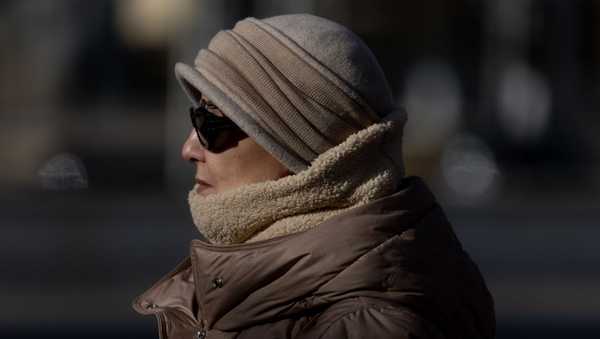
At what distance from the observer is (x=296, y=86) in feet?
7.12

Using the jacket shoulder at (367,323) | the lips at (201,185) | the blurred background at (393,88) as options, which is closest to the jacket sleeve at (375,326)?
A: the jacket shoulder at (367,323)

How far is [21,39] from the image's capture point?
49.6 ft

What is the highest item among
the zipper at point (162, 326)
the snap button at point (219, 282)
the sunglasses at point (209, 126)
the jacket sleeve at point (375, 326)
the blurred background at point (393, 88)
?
the sunglasses at point (209, 126)

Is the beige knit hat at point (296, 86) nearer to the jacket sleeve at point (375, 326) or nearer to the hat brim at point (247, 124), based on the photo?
the hat brim at point (247, 124)

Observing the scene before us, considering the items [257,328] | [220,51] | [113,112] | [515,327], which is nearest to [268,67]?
[220,51]

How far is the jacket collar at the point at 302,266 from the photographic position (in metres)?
2.06

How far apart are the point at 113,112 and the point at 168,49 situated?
916 millimetres

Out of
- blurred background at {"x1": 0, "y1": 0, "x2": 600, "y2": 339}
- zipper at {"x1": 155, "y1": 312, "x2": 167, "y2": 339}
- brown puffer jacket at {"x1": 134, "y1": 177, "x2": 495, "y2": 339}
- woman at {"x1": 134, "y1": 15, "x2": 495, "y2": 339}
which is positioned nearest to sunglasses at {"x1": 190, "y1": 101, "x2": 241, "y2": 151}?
woman at {"x1": 134, "y1": 15, "x2": 495, "y2": 339}

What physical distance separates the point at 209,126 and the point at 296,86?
16cm

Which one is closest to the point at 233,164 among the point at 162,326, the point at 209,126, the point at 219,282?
the point at 209,126

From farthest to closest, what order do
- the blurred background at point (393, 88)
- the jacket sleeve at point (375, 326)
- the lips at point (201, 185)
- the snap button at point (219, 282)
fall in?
the blurred background at point (393, 88) < the lips at point (201, 185) < the snap button at point (219, 282) < the jacket sleeve at point (375, 326)

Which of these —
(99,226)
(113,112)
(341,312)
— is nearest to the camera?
(341,312)

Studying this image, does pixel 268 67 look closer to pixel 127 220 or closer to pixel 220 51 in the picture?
pixel 220 51

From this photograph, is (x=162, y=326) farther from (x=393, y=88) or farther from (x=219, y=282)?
(x=393, y=88)
